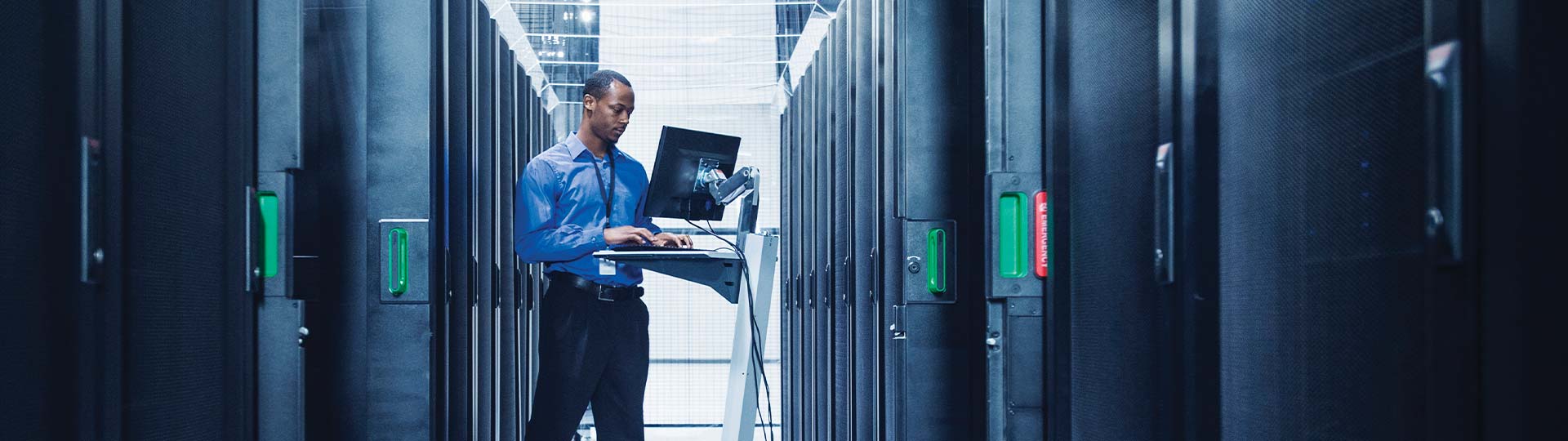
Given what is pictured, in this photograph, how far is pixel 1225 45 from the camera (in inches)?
66.4

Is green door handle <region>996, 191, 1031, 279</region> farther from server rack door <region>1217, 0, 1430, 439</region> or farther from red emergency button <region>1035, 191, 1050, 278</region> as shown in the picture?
server rack door <region>1217, 0, 1430, 439</region>

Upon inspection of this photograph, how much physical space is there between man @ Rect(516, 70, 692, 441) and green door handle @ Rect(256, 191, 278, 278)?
3.81ft

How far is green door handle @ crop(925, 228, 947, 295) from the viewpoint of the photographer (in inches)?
130

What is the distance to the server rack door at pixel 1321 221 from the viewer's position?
1285 mm

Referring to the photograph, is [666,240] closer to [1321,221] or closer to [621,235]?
[621,235]

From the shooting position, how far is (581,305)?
383cm

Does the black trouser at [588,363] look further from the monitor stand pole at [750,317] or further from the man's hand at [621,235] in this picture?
the monitor stand pole at [750,317]

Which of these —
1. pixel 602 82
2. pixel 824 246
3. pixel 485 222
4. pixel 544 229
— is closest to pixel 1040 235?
pixel 544 229

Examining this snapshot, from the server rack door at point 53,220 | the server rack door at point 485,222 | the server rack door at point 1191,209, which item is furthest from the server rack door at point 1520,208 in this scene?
the server rack door at point 485,222

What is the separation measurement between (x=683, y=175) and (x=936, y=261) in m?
0.88

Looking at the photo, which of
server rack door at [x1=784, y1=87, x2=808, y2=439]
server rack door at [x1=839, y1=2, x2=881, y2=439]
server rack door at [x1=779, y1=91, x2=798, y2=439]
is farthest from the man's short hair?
server rack door at [x1=779, y1=91, x2=798, y2=439]

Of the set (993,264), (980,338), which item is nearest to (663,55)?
(980,338)

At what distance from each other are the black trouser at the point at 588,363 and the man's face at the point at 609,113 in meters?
0.52

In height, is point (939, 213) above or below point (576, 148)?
below
